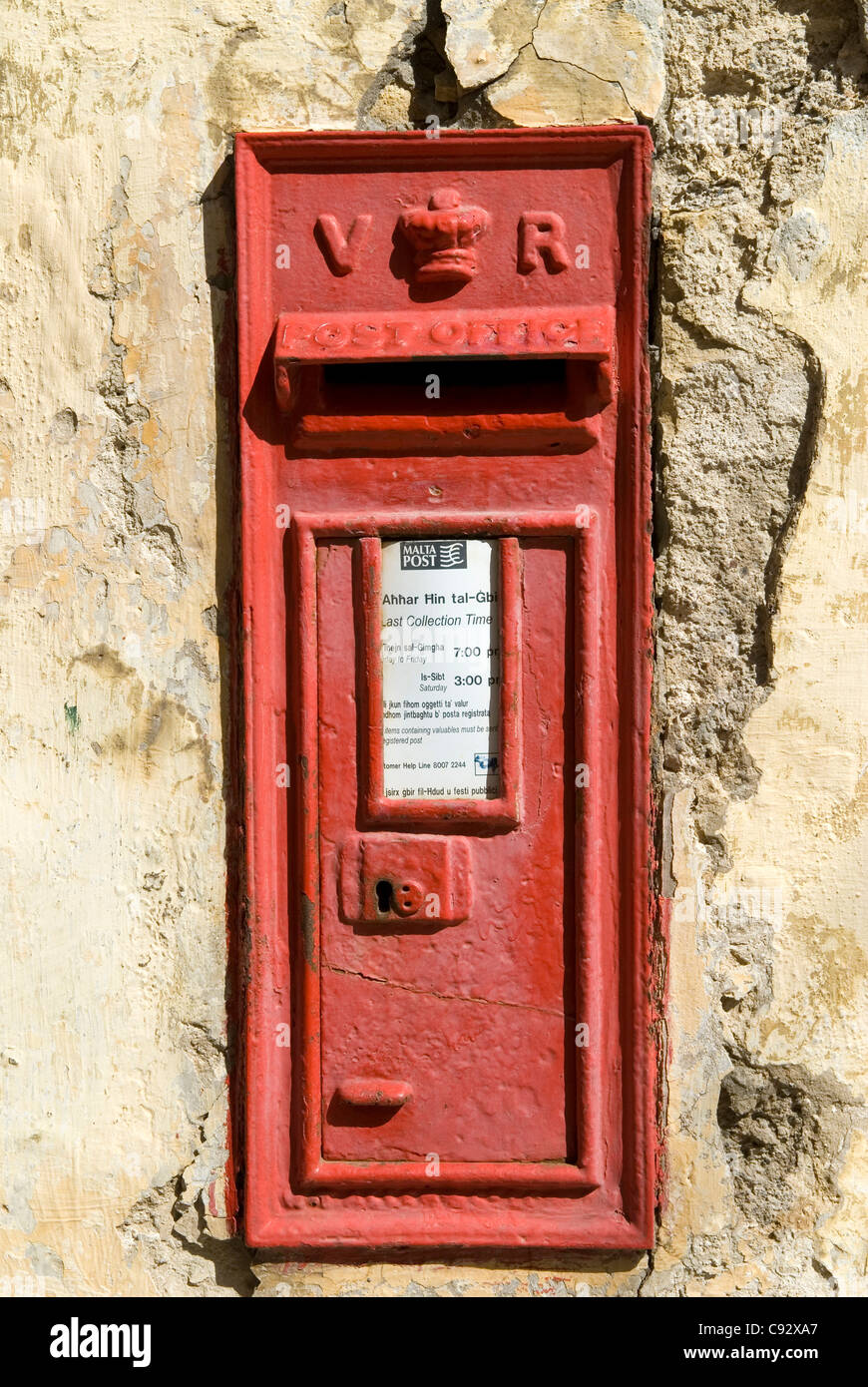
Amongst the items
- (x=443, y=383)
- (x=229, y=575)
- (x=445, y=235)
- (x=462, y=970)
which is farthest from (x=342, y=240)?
(x=462, y=970)

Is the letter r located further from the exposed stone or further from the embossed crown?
the exposed stone

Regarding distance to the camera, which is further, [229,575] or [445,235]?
[229,575]

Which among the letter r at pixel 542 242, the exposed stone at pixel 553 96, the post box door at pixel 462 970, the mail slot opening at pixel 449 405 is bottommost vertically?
the post box door at pixel 462 970

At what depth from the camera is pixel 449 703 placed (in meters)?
1.68

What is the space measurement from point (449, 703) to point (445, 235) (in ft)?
2.42

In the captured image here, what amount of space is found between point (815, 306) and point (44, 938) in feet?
5.46

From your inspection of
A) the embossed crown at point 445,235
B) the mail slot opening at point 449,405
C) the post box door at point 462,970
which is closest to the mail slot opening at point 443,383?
the mail slot opening at point 449,405

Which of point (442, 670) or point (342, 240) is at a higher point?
point (342, 240)

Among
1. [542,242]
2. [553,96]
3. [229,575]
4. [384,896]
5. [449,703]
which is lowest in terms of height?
[384,896]

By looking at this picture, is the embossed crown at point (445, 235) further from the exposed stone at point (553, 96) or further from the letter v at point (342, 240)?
the exposed stone at point (553, 96)

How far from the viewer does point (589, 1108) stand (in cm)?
168

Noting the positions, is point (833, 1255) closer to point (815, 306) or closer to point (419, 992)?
point (419, 992)

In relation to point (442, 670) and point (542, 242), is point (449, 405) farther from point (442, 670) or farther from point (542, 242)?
point (442, 670)

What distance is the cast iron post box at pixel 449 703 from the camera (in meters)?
1.67
